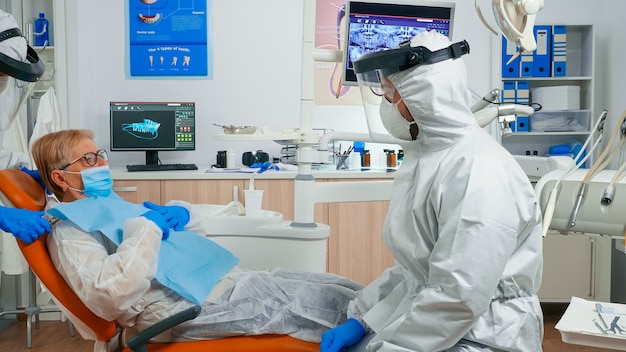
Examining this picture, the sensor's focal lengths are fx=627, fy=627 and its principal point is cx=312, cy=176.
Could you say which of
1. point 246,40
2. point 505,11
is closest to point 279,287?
point 505,11

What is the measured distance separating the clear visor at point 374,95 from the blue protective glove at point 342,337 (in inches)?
19.2

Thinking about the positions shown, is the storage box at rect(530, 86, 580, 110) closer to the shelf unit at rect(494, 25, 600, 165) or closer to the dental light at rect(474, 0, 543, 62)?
the shelf unit at rect(494, 25, 600, 165)

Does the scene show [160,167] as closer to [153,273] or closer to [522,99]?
[153,273]

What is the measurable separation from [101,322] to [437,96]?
3.55ft

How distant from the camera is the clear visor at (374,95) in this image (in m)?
1.52

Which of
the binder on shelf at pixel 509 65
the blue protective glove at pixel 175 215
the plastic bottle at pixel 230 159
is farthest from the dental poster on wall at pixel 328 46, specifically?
the blue protective glove at pixel 175 215

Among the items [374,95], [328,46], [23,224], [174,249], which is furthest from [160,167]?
[374,95]

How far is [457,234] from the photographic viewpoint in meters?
1.27

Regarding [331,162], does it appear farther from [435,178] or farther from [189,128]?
[435,178]

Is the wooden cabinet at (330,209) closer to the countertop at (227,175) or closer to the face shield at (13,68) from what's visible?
the countertop at (227,175)

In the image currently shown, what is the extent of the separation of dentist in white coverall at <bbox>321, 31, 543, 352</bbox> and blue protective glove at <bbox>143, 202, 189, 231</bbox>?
77 centimetres

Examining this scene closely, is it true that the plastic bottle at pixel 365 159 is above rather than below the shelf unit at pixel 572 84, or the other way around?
below

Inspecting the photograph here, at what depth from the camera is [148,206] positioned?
7.13 feet

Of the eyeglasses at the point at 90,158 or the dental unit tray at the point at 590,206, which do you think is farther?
the eyeglasses at the point at 90,158
